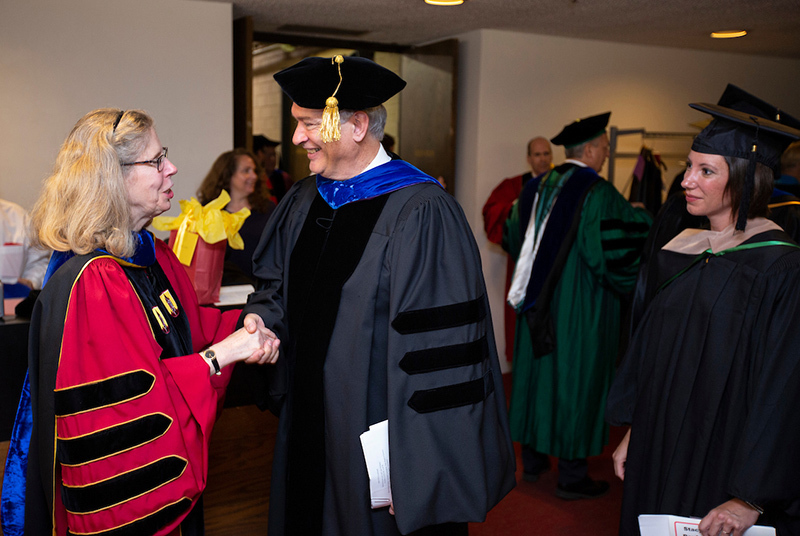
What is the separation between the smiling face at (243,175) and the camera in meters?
3.97

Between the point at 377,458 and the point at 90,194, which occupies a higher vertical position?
the point at 90,194

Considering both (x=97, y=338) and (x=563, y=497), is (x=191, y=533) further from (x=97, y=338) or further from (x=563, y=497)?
(x=563, y=497)

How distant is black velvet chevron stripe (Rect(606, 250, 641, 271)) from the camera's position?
10.4 ft

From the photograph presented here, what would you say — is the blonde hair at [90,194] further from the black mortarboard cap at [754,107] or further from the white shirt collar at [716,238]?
the black mortarboard cap at [754,107]

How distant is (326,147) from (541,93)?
4.00 metres

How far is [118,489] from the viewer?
147 cm

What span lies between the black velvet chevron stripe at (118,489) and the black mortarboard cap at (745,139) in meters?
1.56

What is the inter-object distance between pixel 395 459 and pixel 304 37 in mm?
4430

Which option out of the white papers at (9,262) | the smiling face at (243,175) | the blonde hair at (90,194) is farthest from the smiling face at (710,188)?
the smiling face at (243,175)

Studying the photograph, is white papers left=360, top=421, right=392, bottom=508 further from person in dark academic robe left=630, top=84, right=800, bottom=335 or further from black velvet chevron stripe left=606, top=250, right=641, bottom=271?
black velvet chevron stripe left=606, top=250, right=641, bottom=271

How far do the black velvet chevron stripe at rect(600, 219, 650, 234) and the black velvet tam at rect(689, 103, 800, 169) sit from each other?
1371 millimetres

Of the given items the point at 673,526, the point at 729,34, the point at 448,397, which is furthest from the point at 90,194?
the point at 729,34

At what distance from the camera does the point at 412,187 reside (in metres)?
1.68

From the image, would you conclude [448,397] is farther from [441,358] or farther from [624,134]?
[624,134]
